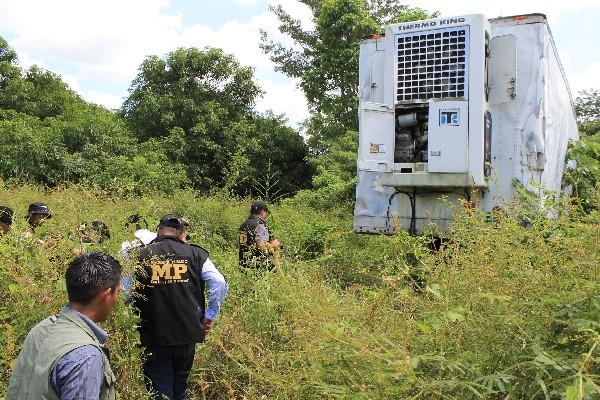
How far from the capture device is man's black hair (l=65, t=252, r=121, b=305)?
222cm

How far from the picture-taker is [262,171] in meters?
17.3

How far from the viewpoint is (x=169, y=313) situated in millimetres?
3758

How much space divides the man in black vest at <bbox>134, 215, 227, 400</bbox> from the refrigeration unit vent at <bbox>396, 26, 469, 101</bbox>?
3142 millimetres

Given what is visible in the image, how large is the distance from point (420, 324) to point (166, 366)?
210 cm

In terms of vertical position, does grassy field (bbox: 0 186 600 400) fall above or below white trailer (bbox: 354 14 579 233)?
below

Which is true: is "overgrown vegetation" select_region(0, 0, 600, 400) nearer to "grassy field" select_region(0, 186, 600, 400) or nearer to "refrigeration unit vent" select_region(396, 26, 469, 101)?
"grassy field" select_region(0, 186, 600, 400)

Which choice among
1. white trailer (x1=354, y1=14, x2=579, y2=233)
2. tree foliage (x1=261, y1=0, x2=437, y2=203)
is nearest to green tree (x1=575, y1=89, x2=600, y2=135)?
tree foliage (x1=261, y1=0, x2=437, y2=203)

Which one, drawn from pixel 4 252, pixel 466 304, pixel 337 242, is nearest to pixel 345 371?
pixel 466 304

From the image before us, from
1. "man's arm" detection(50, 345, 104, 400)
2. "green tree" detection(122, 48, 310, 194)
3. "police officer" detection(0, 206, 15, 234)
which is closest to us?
"man's arm" detection(50, 345, 104, 400)

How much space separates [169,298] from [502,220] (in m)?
2.15

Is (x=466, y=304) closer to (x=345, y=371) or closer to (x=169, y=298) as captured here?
(x=345, y=371)

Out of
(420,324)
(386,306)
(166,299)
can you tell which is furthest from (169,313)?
(420,324)

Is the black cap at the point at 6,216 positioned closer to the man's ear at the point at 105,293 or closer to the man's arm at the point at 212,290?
the man's arm at the point at 212,290

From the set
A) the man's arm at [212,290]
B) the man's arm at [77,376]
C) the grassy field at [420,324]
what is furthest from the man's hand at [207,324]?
the man's arm at [77,376]
